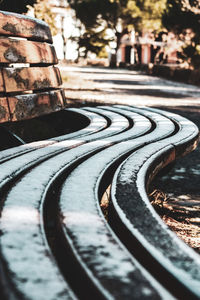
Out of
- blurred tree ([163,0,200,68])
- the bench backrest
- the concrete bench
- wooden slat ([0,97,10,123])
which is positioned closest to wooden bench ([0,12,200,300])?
the concrete bench

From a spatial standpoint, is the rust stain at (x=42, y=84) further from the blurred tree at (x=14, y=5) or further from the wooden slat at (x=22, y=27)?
the blurred tree at (x=14, y=5)

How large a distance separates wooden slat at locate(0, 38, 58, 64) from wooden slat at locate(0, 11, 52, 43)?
0.12 feet

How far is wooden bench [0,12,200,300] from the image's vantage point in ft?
2.32

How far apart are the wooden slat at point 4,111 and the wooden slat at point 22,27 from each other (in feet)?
1.13

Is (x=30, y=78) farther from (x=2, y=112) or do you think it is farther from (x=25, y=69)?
(x=2, y=112)

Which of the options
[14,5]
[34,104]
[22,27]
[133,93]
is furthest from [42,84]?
[133,93]

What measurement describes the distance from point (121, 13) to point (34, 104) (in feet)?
139

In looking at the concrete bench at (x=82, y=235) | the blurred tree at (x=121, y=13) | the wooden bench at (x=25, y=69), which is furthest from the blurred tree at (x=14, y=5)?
the blurred tree at (x=121, y=13)

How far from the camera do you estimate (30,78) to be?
2.40m

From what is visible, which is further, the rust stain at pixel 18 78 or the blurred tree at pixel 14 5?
the blurred tree at pixel 14 5

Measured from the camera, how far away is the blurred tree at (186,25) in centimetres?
1675

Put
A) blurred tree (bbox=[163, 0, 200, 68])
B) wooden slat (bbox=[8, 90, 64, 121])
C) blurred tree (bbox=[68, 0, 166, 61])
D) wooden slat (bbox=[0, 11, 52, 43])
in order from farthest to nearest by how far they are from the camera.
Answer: blurred tree (bbox=[68, 0, 166, 61]) → blurred tree (bbox=[163, 0, 200, 68]) → wooden slat (bbox=[8, 90, 64, 121]) → wooden slat (bbox=[0, 11, 52, 43])

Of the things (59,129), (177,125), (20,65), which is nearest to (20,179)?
(20,65)

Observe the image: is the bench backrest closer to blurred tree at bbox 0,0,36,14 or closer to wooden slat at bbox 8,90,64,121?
wooden slat at bbox 8,90,64,121
